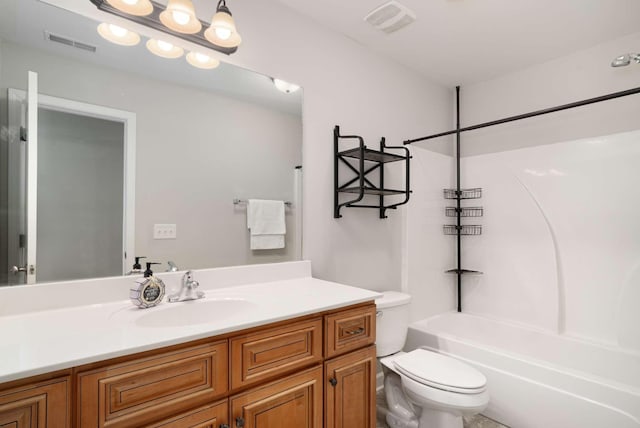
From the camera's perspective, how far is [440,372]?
5.34 ft

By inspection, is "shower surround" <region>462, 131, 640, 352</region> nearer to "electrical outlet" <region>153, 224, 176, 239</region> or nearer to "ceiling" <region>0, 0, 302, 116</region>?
"ceiling" <region>0, 0, 302, 116</region>

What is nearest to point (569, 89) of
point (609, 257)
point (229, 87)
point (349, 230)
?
point (609, 257)

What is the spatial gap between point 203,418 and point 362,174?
139 cm

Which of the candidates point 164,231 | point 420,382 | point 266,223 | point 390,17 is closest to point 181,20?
point 164,231

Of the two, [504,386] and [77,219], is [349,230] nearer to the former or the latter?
[504,386]

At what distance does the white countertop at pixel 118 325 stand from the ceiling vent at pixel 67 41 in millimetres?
1032

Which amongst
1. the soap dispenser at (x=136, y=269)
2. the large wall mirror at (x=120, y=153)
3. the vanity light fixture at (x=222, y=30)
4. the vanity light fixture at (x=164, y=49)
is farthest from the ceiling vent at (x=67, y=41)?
the soap dispenser at (x=136, y=269)

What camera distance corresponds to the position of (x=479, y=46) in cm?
233

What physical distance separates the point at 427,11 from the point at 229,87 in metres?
1.28

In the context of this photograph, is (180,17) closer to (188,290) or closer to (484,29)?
(188,290)

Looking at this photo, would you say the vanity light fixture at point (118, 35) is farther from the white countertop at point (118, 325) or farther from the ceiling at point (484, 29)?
the white countertop at point (118, 325)

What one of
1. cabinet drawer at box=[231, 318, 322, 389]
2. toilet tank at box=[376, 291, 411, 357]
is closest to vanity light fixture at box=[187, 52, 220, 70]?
cabinet drawer at box=[231, 318, 322, 389]

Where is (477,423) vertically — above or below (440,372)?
below

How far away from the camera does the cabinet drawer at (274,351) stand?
1048 mm
